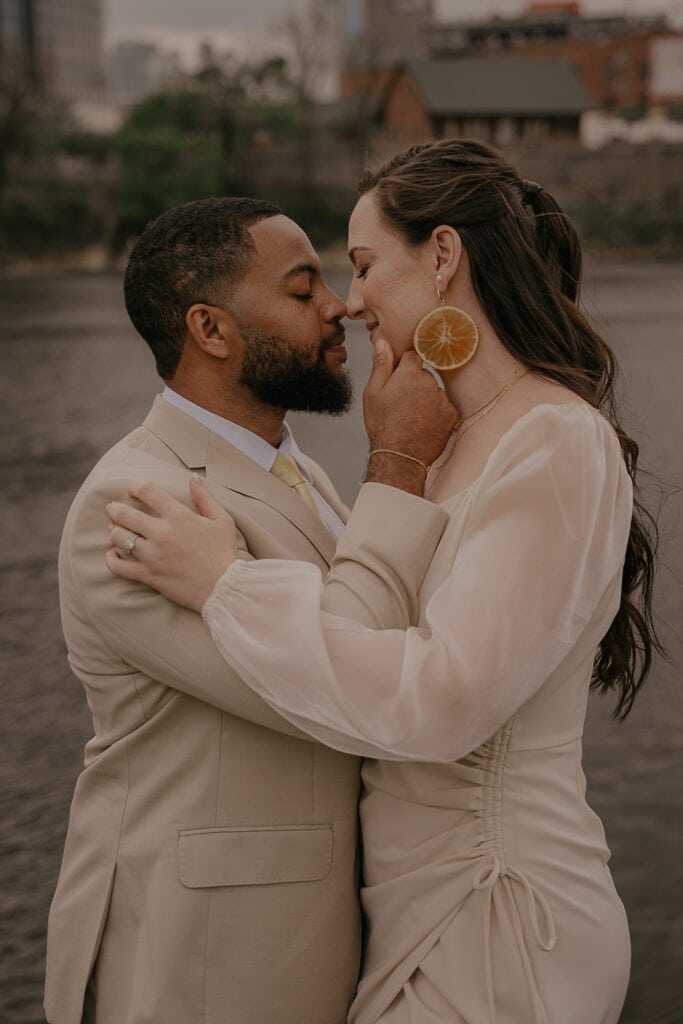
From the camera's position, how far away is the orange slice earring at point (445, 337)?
7.37ft

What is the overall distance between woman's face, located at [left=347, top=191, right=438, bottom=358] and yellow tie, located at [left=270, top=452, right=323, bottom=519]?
0.40m

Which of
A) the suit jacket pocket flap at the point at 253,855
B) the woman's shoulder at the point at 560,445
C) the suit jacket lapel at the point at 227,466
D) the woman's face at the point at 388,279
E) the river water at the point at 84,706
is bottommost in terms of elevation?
the river water at the point at 84,706

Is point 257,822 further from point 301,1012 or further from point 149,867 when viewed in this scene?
point 301,1012

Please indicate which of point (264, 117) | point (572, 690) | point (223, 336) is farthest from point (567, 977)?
point (264, 117)

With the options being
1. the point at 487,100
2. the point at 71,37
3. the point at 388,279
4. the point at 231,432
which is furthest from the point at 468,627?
the point at 71,37

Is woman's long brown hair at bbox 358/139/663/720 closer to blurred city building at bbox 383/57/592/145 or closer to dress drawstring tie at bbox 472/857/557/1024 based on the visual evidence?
dress drawstring tie at bbox 472/857/557/1024

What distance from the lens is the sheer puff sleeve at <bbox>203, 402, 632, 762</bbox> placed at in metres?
1.92

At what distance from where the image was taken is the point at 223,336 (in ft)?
8.39

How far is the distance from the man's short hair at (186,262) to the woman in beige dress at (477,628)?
310 mm

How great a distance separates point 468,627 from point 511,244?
2.48ft

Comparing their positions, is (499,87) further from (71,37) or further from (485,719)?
(71,37)

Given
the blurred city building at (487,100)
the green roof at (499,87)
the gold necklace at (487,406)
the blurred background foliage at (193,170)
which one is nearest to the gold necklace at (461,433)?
the gold necklace at (487,406)

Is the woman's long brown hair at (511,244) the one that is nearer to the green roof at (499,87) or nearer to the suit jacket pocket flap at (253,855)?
the suit jacket pocket flap at (253,855)

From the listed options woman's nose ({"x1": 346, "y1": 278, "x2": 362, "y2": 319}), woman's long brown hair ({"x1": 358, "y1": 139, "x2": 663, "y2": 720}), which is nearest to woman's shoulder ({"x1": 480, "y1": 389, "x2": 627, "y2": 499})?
woman's long brown hair ({"x1": 358, "y1": 139, "x2": 663, "y2": 720})
